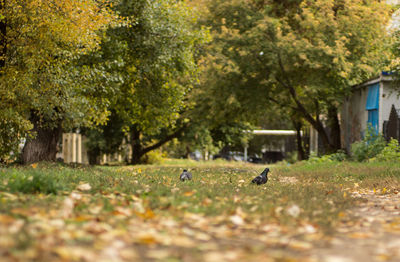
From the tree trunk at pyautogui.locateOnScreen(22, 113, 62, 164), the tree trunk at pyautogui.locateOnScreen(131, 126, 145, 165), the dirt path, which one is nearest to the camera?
the dirt path

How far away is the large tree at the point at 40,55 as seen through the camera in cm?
1318

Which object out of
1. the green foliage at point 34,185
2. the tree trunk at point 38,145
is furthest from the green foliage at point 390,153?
the green foliage at point 34,185

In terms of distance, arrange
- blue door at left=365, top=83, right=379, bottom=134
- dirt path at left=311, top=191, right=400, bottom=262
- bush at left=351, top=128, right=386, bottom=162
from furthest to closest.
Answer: blue door at left=365, top=83, right=379, bottom=134, bush at left=351, top=128, right=386, bottom=162, dirt path at left=311, top=191, right=400, bottom=262

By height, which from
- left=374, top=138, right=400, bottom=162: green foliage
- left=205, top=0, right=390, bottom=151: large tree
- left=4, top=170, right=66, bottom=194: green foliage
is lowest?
left=4, top=170, right=66, bottom=194: green foliage

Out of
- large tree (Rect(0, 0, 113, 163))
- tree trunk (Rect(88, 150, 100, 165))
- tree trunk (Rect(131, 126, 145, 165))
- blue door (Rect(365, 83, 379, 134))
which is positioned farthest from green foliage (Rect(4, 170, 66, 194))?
tree trunk (Rect(88, 150, 100, 165))

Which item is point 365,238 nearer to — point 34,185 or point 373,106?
point 34,185

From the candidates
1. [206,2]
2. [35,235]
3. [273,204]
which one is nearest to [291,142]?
[206,2]

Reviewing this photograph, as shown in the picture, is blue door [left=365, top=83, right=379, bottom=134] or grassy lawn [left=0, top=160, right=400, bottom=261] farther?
blue door [left=365, top=83, right=379, bottom=134]

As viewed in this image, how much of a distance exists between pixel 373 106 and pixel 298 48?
14.3ft

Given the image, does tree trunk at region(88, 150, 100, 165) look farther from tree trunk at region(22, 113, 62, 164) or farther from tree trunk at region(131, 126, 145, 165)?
tree trunk at region(22, 113, 62, 164)

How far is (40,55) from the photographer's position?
44.9 ft

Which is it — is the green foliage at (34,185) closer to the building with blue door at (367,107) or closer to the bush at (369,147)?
the building with blue door at (367,107)

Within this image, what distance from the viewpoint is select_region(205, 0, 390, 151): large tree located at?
22859 millimetres

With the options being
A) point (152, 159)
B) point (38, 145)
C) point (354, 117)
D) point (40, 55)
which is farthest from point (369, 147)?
point (152, 159)
